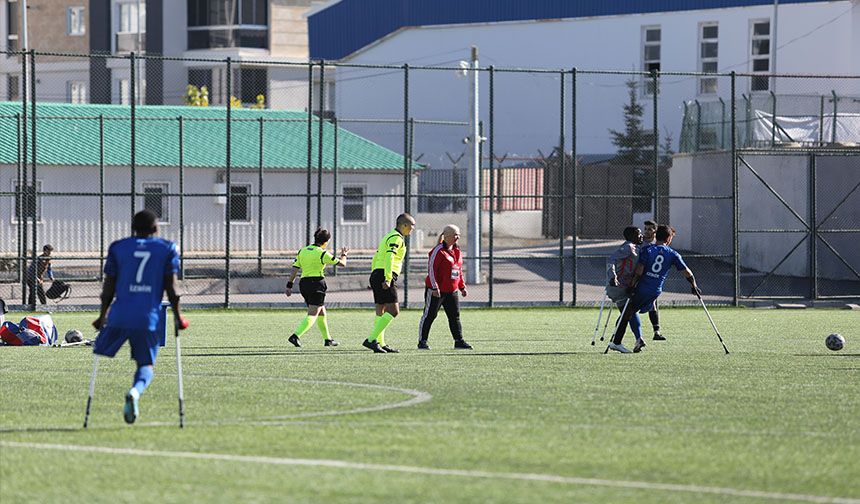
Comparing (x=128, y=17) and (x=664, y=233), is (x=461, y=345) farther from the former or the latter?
(x=128, y=17)

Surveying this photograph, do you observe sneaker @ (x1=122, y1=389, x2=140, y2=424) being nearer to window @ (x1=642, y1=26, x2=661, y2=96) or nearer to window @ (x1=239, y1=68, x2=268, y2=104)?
window @ (x1=642, y1=26, x2=661, y2=96)

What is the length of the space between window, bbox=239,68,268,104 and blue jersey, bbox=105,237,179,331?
54402mm

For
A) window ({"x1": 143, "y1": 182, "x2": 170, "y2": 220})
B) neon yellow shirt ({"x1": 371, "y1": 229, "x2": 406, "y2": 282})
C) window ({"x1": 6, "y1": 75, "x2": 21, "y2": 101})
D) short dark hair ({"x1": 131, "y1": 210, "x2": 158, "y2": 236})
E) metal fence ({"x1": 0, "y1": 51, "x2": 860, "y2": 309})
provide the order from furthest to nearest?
window ({"x1": 6, "y1": 75, "x2": 21, "y2": 101}) → window ({"x1": 143, "y1": 182, "x2": 170, "y2": 220}) → metal fence ({"x1": 0, "y1": 51, "x2": 860, "y2": 309}) → neon yellow shirt ({"x1": 371, "y1": 229, "x2": 406, "y2": 282}) → short dark hair ({"x1": 131, "y1": 210, "x2": 158, "y2": 236})

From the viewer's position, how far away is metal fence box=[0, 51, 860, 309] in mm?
33188

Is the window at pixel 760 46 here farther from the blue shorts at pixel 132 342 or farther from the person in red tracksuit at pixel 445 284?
the blue shorts at pixel 132 342

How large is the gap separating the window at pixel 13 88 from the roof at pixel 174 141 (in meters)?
22.4

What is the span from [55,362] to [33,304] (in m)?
11.8

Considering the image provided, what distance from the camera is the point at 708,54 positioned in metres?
53.8

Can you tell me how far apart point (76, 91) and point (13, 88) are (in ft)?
16.1

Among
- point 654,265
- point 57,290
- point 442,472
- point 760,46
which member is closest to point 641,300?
point 654,265

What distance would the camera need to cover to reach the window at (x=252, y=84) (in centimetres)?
6594

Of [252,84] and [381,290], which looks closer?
[381,290]

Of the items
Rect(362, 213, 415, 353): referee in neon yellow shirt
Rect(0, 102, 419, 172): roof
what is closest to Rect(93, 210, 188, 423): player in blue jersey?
Rect(362, 213, 415, 353): referee in neon yellow shirt

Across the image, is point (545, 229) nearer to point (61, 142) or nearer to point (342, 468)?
point (61, 142)
